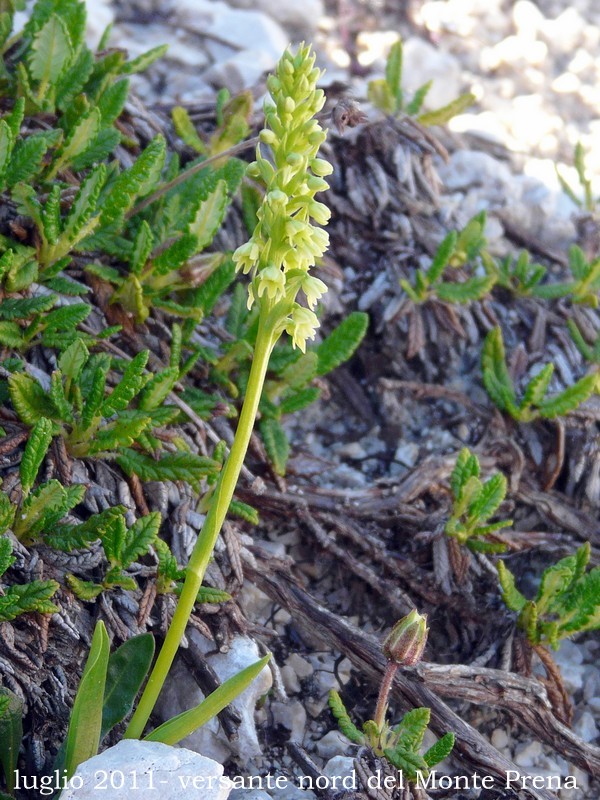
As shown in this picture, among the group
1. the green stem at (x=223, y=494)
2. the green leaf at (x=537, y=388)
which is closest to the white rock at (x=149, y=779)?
the green stem at (x=223, y=494)

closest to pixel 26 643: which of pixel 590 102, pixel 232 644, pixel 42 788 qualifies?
pixel 42 788

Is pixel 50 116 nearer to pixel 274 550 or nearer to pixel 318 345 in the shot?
pixel 318 345

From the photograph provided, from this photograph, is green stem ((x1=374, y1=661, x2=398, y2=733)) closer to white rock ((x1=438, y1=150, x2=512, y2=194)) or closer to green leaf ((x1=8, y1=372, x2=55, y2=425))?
green leaf ((x1=8, y1=372, x2=55, y2=425))

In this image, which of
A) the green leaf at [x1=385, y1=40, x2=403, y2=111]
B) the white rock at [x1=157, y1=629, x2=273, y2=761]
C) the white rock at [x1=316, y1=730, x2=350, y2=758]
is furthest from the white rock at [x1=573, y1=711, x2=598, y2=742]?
the green leaf at [x1=385, y1=40, x2=403, y2=111]

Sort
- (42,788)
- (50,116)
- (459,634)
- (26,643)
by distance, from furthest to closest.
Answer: (50,116) < (459,634) < (26,643) < (42,788)

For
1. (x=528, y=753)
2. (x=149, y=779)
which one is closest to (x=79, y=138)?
(x=149, y=779)
